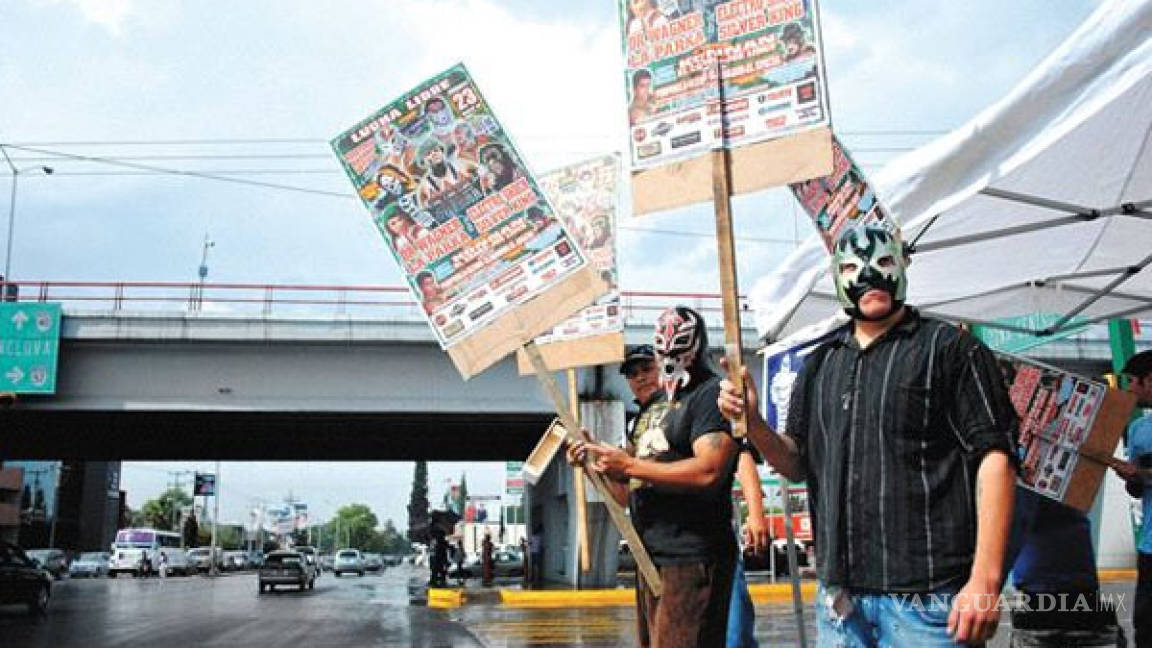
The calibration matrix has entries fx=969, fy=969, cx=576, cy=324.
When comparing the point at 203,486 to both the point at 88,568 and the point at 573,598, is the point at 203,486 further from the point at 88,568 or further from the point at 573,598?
the point at 573,598

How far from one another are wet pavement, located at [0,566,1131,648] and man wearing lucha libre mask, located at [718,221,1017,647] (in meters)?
5.80

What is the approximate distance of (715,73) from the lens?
3.62 meters

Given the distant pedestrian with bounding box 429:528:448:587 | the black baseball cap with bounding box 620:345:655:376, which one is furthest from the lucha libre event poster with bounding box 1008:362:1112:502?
the distant pedestrian with bounding box 429:528:448:587

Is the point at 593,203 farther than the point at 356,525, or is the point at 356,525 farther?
the point at 356,525

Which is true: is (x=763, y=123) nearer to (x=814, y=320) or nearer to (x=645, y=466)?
(x=645, y=466)

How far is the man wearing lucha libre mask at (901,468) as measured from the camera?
2.53m

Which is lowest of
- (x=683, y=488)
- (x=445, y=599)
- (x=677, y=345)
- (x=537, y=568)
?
(x=445, y=599)

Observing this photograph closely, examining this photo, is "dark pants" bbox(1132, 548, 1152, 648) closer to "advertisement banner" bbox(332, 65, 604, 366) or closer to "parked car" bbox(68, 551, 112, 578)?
"advertisement banner" bbox(332, 65, 604, 366)

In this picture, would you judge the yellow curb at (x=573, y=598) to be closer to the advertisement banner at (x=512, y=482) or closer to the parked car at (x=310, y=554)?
the parked car at (x=310, y=554)

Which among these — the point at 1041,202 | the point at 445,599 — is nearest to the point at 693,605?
the point at 1041,202

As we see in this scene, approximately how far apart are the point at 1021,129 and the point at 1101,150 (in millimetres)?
1485

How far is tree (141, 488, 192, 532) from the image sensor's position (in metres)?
114

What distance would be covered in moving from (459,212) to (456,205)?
0.13 ft

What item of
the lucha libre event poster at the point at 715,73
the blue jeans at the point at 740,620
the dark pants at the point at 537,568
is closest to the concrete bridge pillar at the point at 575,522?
the dark pants at the point at 537,568
